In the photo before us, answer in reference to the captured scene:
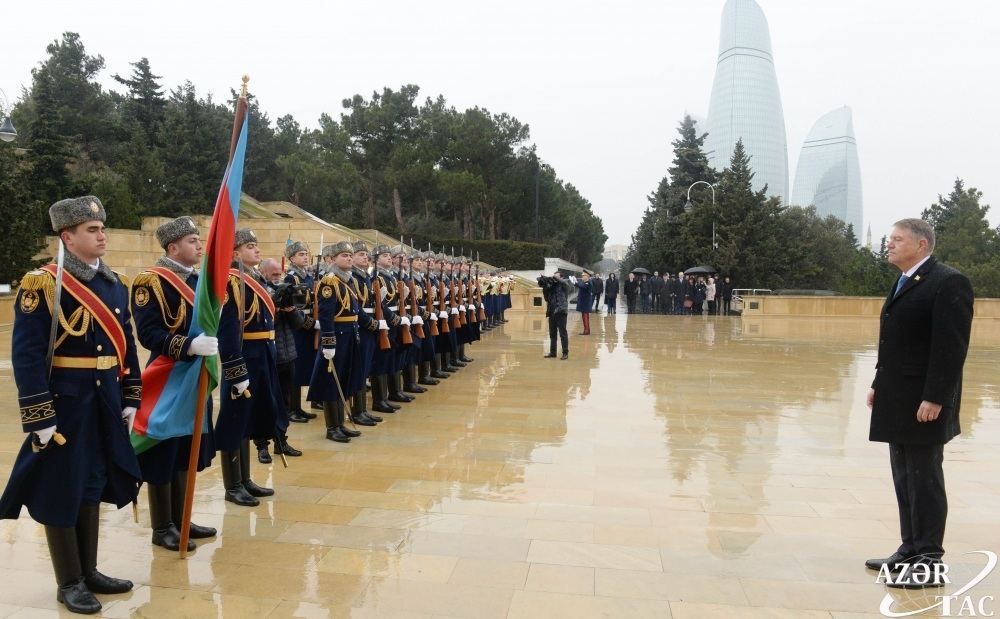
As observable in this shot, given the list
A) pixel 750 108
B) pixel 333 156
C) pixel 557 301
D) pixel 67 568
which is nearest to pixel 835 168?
pixel 750 108

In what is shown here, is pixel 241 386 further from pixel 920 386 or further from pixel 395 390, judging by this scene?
pixel 395 390

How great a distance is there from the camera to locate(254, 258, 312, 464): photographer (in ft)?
20.8

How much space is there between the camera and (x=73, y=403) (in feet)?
11.5

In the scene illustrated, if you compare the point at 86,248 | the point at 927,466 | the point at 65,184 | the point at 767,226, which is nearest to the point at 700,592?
the point at 927,466

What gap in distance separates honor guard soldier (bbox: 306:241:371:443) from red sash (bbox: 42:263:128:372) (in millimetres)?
2925

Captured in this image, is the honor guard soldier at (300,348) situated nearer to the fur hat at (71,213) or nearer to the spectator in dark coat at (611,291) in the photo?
the fur hat at (71,213)

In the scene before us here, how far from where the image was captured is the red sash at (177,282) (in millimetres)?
4270

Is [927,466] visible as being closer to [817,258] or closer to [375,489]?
[375,489]

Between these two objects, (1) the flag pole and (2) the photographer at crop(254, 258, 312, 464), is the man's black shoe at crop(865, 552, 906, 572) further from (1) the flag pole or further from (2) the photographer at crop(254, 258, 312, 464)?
(2) the photographer at crop(254, 258, 312, 464)

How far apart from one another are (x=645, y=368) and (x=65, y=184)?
2488cm

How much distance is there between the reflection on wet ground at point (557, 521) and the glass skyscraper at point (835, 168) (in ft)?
405

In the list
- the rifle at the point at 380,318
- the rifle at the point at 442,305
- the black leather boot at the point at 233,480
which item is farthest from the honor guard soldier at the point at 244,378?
the rifle at the point at 442,305

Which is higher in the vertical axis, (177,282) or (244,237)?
(244,237)

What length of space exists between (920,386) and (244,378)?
388 centimetres
